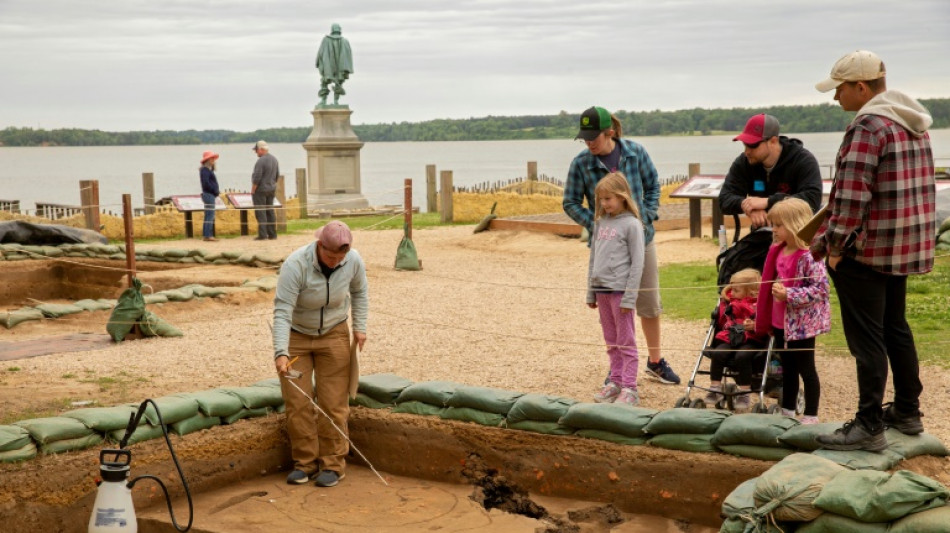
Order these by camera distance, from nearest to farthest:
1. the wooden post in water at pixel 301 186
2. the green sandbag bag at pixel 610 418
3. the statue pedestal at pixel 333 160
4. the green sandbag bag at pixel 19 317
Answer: the green sandbag bag at pixel 610 418, the green sandbag bag at pixel 19 317, the statue pedestal at pixel 333 160, the wooden post in water at pixel 301 186

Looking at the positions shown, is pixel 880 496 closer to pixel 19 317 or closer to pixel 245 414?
pixel 245 414

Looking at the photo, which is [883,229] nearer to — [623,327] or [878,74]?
[878,74]

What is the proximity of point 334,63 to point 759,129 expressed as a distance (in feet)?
67.4

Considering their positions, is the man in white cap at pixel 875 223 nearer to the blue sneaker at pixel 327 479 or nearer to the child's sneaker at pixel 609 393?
the child's sneaker at pixel 609 393

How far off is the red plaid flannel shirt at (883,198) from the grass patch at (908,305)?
10.0ft

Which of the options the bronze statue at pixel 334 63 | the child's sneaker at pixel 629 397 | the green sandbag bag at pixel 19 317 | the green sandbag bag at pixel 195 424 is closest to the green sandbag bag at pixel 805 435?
the child's sneaker at pixel 629 397

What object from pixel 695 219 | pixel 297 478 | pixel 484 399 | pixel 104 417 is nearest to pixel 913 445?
pixel 484 399

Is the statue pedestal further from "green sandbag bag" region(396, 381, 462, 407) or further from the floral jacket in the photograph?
the floral jacket

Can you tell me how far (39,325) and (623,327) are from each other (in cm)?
738

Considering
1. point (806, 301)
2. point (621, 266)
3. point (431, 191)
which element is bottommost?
point (431, 191)

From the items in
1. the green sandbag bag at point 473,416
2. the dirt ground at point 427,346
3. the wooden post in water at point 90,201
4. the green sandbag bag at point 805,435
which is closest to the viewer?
the green sandbag bag at point 805,435

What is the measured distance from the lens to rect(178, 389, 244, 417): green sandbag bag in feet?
24.2

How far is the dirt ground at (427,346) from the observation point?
827 centimetres

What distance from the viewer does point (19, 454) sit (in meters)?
6.52
